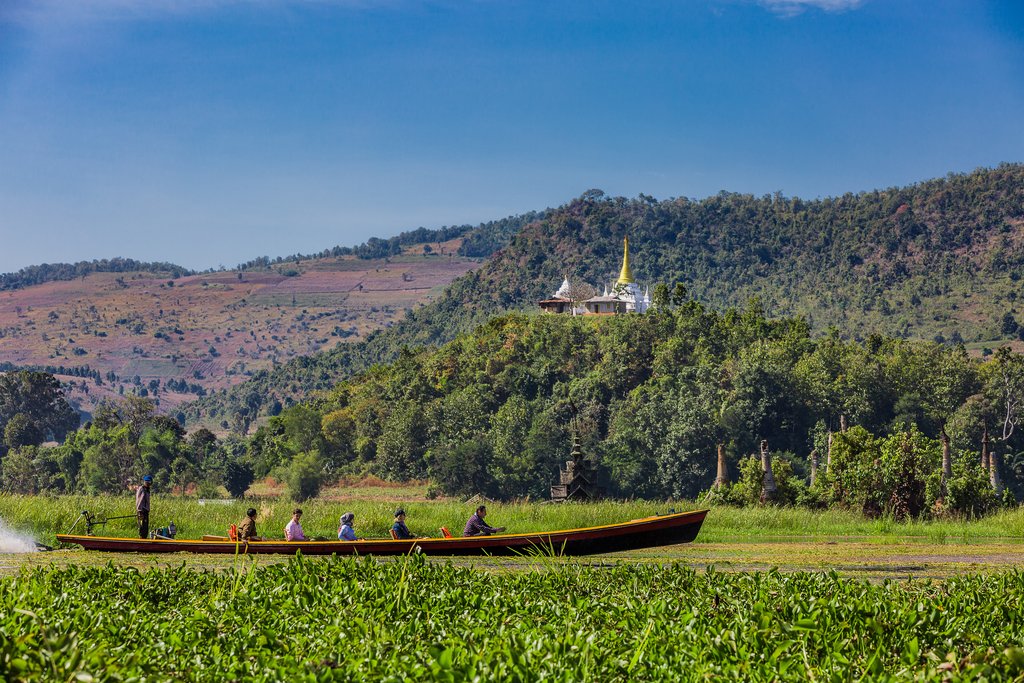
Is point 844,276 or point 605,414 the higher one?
point 844,276

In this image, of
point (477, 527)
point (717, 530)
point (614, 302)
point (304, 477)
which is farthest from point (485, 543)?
point (614, 302)

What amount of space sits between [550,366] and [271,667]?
301 ft

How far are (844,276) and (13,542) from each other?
6355 inches

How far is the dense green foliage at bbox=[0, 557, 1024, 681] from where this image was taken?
6.62 metres

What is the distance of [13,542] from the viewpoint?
24.7 m

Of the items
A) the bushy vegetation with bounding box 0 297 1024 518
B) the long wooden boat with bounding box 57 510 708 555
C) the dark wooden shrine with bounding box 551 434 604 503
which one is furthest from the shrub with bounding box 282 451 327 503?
the long wooden boat with bounding box 57 510 708 555

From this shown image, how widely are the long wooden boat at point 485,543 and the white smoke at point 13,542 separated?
6.15 feet

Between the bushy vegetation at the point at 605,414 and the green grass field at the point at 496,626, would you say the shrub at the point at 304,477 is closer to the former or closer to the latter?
the bushy vegetation at the point at 605,414

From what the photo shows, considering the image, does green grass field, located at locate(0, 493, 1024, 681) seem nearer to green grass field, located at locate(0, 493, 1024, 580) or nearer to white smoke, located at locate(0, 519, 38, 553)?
green grass field, located at locate(0, 493, 1024, 580)

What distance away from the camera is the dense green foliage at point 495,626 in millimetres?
6617

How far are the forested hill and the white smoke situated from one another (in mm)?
134967

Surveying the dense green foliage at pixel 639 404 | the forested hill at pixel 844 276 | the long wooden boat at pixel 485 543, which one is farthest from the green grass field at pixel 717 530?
the forested hill at pixel 844 276

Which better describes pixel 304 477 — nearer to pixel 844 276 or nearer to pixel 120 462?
pixel 120 462

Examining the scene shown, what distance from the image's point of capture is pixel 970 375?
3406 inches
